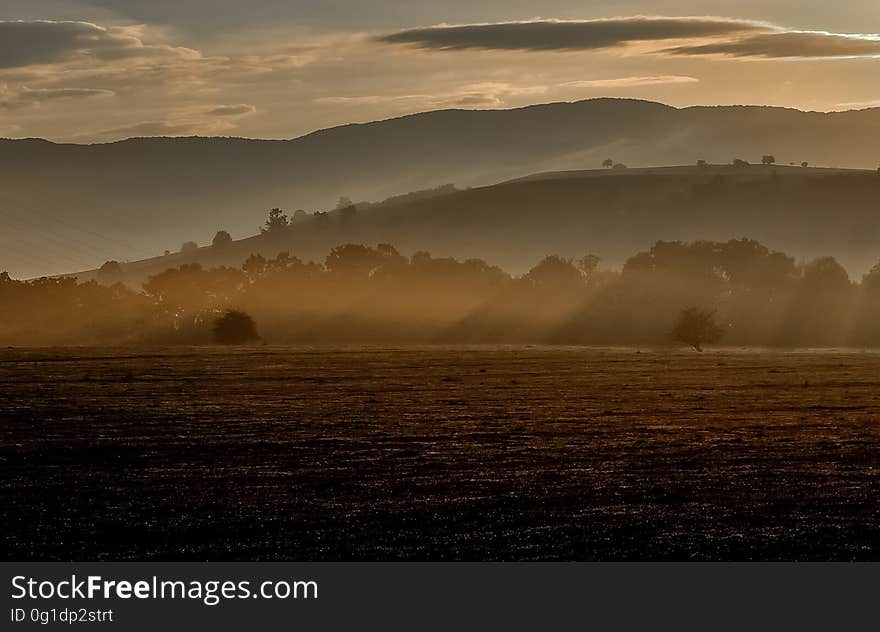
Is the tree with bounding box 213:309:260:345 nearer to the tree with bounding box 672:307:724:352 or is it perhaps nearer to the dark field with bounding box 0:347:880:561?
the tree with bounding box 672:307:724:352

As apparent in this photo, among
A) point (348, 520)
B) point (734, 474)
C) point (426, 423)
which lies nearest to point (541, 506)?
point (348, 520)

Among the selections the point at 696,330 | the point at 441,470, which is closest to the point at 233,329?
the point at 696,330

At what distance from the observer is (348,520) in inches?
1529

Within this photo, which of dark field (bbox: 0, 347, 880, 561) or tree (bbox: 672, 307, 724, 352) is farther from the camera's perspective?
tree (bbox: 672, 307, 724, 352)

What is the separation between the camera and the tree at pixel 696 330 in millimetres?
175375

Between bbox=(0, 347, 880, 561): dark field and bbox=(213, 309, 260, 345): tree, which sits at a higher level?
bbox=(0, 347, 880, 561): dark field

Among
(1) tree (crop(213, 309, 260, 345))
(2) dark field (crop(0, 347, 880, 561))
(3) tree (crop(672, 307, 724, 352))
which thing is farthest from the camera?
(1) tree (crop(213, 309, 260, 345))

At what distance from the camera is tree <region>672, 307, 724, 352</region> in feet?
575

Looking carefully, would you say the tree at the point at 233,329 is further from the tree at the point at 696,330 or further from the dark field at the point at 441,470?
the dark field at the point at 441,470

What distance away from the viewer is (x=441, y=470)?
163 feet

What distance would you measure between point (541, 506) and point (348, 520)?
6.04 m

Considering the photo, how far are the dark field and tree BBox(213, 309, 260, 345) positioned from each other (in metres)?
81.8

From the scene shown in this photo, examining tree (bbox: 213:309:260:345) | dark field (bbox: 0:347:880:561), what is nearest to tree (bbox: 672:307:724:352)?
tree (bbox: 213:309:260:345)
